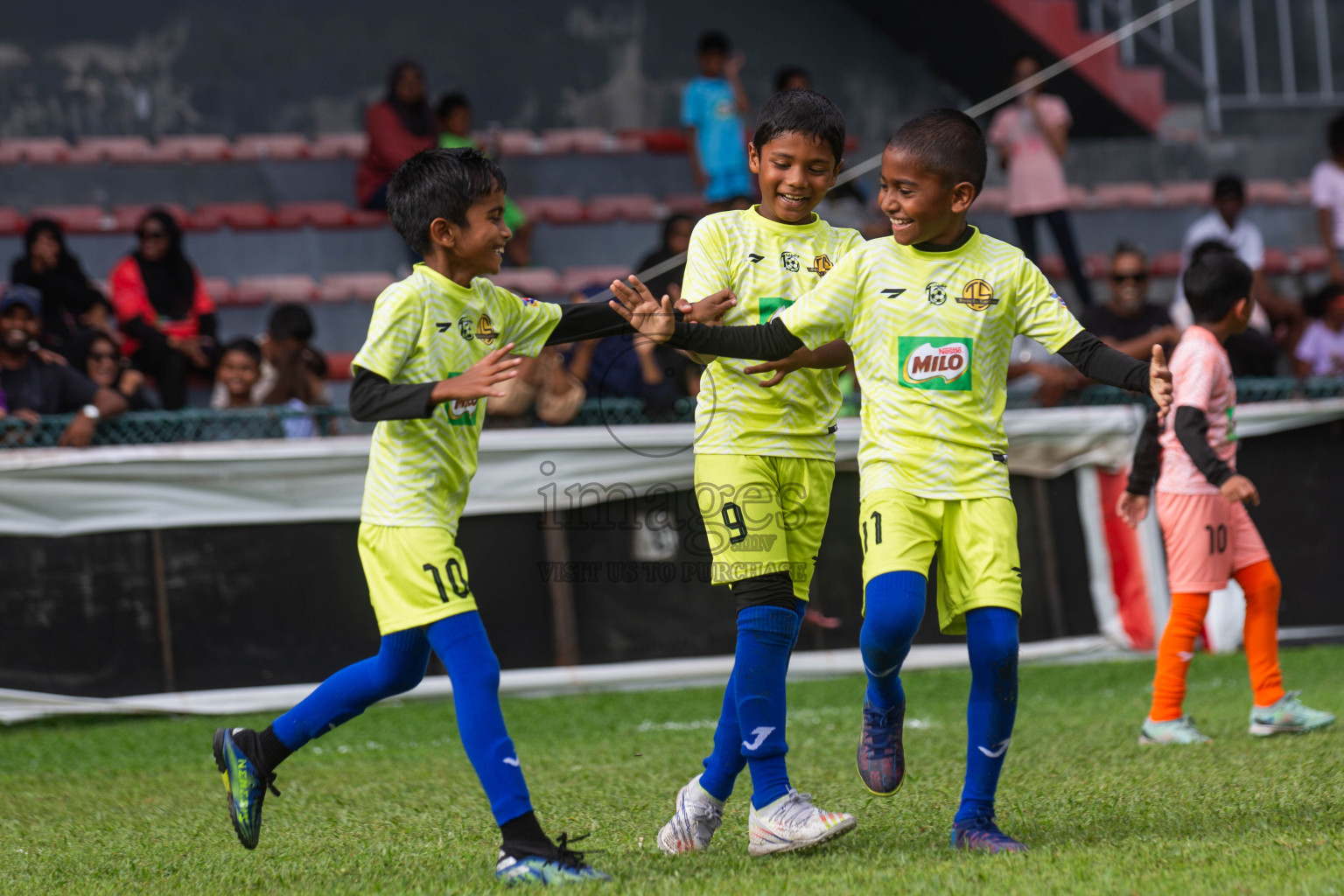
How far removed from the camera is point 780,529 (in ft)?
12.5

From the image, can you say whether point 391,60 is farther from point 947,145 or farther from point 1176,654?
point 947,145

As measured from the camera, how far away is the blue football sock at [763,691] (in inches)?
145

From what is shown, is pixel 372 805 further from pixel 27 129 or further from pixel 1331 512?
pixel 27 129

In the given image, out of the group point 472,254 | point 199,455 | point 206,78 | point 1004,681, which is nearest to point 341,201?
point 206,78

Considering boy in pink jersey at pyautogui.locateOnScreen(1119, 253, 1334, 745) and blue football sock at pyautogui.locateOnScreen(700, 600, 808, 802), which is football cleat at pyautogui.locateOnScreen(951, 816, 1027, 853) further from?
boy in pink jersey at pyautogui.locateOnScreen(1119, 253, 1334, 745)

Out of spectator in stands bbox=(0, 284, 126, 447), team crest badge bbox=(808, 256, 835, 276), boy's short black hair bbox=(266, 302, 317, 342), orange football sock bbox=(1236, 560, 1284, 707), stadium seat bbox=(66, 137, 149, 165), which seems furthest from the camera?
stadium seat bbox=(66, 137, 149, 165)

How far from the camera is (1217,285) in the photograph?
214 inches

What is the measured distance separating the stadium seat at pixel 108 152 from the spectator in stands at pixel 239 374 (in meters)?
4.07

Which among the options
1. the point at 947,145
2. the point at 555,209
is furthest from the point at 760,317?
the point at 555,209

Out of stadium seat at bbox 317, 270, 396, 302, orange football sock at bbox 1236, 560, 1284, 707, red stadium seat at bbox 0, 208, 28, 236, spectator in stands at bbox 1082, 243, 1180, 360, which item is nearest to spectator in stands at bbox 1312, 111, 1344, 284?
spectator in stands at bbox 1082, 243, 1180, 360

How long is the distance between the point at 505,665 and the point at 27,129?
832 centimetres

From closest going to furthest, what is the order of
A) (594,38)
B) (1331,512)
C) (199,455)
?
(199,455), (1331,512), (594,38)

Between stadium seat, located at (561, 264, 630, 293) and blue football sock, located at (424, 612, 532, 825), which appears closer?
blue football sock, located at (424, 612, 532, 825)

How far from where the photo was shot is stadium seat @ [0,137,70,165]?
11.6 meters
